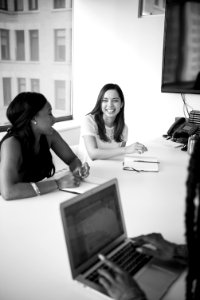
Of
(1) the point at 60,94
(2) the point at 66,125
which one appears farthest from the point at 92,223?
(1) the point at 60,94

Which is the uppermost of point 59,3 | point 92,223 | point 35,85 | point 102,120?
point 59,3

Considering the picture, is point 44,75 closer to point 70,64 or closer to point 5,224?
point 70,64

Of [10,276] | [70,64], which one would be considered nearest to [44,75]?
[70,64]

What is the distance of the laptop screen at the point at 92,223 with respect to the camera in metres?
0.84

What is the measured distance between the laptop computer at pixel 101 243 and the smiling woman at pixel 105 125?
51.0 inches

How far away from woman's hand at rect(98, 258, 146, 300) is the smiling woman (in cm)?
150

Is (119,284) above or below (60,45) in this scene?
below

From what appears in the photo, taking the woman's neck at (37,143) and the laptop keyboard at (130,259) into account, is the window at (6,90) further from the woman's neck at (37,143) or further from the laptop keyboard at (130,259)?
the laptop keyboard at (130,259)

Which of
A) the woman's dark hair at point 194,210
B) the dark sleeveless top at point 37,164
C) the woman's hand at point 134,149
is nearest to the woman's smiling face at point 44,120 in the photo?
the dark sleeveless top at point 37,164

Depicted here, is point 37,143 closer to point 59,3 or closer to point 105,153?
point 105,153

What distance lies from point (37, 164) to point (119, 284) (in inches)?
45.4

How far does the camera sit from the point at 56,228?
120cm

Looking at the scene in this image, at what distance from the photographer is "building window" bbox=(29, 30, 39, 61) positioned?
371 cm

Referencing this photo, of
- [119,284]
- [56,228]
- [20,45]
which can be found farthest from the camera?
[20,45]
